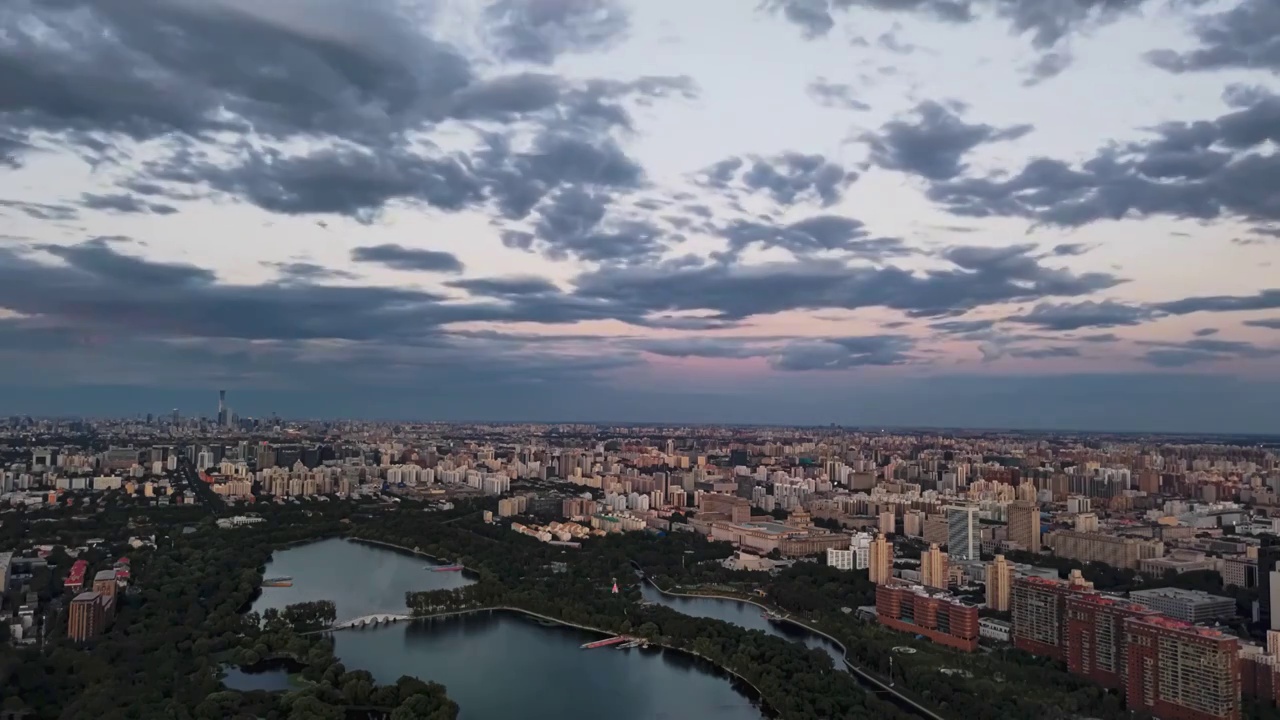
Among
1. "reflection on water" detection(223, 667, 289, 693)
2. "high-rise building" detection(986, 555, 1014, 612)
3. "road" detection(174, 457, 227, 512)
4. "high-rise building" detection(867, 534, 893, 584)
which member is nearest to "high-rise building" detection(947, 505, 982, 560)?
"high-rise building" detection(867, 534, 893, 584)

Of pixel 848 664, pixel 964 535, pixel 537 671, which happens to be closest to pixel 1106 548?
pixel 964 535

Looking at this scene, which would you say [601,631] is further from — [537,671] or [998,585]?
[998,585]

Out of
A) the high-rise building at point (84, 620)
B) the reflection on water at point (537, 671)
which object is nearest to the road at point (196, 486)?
the high-rise building at point (84, 620)

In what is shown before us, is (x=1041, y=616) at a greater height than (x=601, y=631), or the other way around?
(x=1041, y=616)

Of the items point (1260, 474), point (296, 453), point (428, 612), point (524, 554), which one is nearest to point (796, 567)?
point (524, 554)

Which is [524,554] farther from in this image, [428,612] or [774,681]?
[774,681]

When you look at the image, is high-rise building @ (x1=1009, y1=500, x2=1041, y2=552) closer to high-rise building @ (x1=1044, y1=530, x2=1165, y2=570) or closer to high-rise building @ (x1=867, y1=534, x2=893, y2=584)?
high-rise building @ (x1=1044, y1=530, x2=1165, y2=570)
